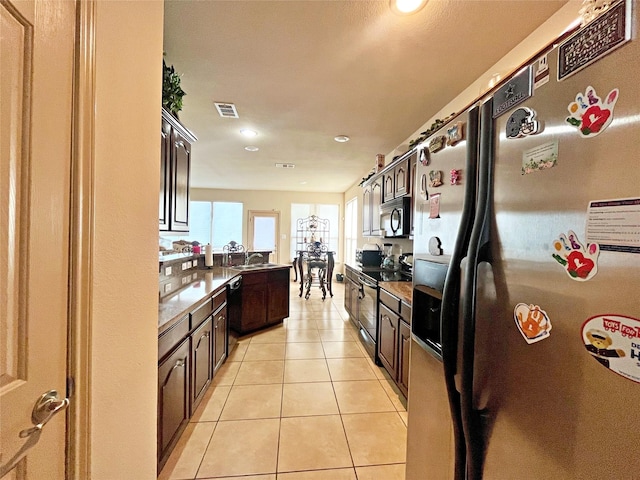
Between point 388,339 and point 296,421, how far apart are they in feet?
3.37

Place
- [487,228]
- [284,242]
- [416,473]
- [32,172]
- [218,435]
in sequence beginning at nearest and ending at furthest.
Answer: [32,172] → [487,228] → [416,473] → [218,435] → [284,242]

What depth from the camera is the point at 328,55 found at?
1.88 m

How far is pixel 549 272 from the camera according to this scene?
1.96 feet

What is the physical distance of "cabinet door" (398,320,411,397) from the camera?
2053mm

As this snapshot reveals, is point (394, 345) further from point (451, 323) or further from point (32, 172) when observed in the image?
point (32, 172)

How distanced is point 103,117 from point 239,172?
17.1ft

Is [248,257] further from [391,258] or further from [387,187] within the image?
[387,187]

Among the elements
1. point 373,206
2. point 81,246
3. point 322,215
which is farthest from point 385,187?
point 322,215

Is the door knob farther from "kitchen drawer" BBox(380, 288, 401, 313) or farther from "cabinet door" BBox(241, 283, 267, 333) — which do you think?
"cabinet door" BBox(241, 283, 267, 333)

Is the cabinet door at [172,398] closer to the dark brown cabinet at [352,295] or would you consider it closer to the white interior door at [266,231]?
the dark brown cabinet at [352,295]

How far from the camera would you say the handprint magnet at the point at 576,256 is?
1.67ft

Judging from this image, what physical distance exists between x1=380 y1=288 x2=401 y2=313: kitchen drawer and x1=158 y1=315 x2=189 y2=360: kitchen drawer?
1.57 meters

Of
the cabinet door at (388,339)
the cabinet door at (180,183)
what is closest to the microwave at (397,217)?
the cabinet door at (388,339)

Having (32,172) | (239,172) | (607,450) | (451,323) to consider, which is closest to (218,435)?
(451,323)
